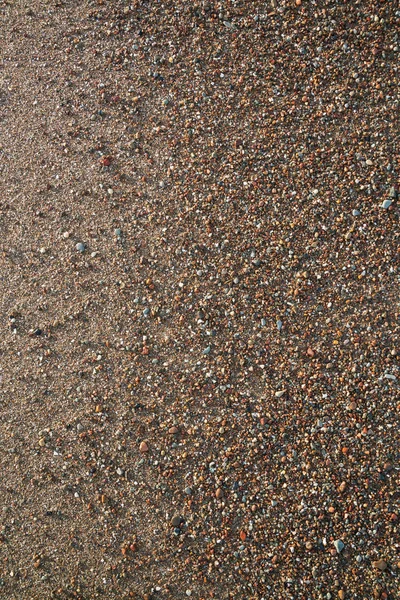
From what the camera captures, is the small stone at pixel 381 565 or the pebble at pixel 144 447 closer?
the small stone at pixel 381 565

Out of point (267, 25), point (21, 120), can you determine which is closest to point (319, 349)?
point (267, 25)

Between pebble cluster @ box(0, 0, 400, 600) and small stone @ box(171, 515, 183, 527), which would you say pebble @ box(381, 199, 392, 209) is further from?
small stone @ box(171, 515, 183, 527)

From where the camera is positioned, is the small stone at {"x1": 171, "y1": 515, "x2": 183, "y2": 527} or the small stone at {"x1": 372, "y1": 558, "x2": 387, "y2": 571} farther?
the small stone at {"x1": 171, "y1": 515, "x2": 183, "y2": 527}

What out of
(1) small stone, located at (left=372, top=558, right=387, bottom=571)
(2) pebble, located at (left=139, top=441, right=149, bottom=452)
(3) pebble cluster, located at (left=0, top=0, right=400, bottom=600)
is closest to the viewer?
(1) small stone, located at (left=372, top=558, right=387, bottom=571)

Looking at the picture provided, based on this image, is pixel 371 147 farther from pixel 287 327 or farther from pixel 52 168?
pixel 52 168

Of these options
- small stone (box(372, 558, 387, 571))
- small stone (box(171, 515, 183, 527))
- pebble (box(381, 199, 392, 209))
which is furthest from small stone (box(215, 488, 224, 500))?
pebble (box(381, 199, 392, 209))

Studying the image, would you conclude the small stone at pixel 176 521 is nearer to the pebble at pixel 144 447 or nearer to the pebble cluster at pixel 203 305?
the pebble cluster at pixel 203 305

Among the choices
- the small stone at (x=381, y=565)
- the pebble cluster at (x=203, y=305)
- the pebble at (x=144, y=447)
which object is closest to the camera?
the small stone at (x=381, y=565)

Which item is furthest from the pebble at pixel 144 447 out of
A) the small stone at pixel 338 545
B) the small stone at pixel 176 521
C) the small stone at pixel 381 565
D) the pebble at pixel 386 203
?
the pebble at pixel 386 203

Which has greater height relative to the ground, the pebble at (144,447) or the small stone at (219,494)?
the pebble at (144,447)

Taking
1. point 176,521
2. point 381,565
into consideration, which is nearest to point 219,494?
point 176,521
